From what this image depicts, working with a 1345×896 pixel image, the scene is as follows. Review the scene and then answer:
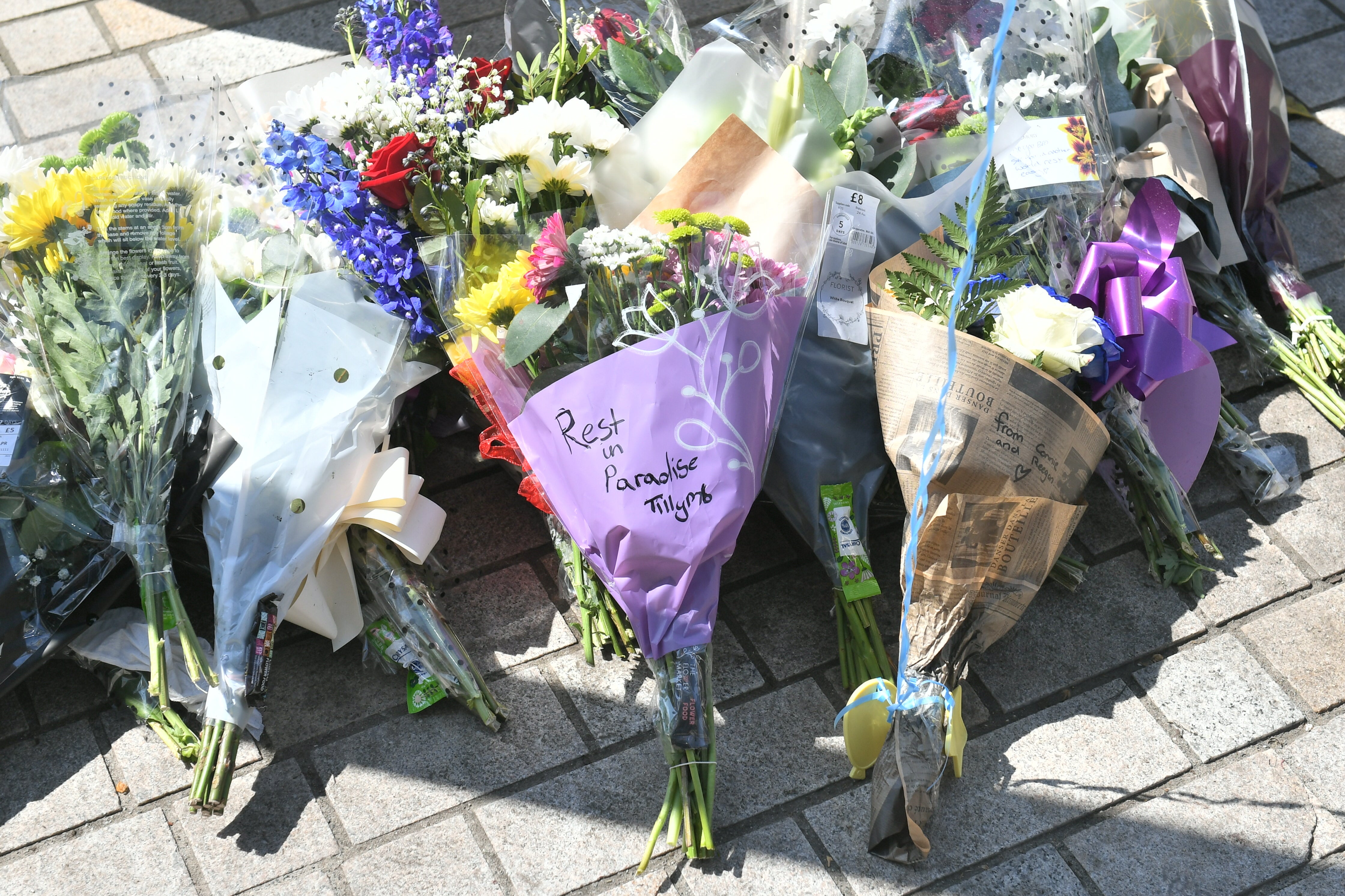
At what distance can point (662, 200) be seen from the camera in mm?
2320

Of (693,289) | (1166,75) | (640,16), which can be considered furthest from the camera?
(1166,75)

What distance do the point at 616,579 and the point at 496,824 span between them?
498mm

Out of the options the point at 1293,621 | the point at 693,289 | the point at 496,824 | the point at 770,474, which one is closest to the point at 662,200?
the point at 693,289

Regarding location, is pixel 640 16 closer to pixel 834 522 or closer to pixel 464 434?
pixel 464 434

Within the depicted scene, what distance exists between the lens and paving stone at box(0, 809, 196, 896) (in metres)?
2.02

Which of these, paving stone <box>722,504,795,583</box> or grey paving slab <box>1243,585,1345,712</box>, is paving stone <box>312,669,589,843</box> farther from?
grey paving slab <box>1243,585,1345,712</box>

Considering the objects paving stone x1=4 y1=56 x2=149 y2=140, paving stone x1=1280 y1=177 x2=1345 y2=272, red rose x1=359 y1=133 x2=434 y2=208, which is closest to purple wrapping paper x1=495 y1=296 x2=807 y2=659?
red rose x1=359 y1=133 x2=434 y2=208

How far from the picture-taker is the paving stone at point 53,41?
3.82 metres

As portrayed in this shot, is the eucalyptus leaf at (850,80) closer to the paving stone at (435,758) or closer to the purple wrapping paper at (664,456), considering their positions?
the purple wrapping paper at (664,456)

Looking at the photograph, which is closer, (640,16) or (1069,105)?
(1069,105)

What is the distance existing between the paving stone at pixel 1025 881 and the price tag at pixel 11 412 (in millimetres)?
1848

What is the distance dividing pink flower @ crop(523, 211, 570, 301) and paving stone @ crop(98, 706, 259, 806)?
989mm

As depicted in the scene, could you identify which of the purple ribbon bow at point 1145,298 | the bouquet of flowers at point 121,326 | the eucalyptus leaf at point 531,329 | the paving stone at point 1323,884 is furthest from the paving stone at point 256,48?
the paving stone at point 1323,884

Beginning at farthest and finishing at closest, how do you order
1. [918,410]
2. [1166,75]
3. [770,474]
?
[1166,75] < [770,474] < [918,410]
